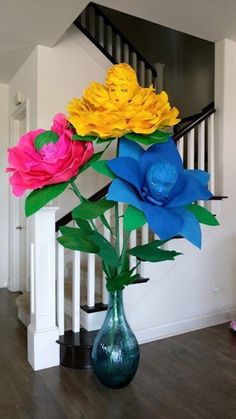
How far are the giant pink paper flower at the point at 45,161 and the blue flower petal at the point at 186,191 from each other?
0.39m

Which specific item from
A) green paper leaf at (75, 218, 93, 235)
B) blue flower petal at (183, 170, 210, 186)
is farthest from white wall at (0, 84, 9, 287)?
blue flower petal at (183, 170, 210, 186)

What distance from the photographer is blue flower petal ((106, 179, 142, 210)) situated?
3.74 ft

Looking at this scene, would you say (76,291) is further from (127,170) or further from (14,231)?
(14,231)

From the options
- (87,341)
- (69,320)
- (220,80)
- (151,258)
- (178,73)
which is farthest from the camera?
(178,73)

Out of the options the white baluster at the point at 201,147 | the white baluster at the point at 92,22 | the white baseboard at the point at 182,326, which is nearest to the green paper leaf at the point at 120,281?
the white baseboard at the point at 182,326

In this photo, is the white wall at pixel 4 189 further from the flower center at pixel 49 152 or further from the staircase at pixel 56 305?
the flower center at pixel 49 152

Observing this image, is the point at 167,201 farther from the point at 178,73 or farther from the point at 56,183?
the point at 178,73

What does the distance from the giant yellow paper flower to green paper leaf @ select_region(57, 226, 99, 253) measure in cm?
56

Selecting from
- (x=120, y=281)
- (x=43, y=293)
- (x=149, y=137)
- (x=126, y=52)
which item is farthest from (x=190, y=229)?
(x=126, y=52)

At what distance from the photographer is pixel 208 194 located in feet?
4.17

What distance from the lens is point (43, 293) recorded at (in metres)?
2.42

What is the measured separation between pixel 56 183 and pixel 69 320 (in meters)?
1.90

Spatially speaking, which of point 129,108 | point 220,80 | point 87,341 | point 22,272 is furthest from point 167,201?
point 22,272

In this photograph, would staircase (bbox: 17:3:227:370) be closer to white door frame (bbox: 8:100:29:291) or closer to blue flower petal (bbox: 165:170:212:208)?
blue flower petal (bbox: 165:170:212:208)
